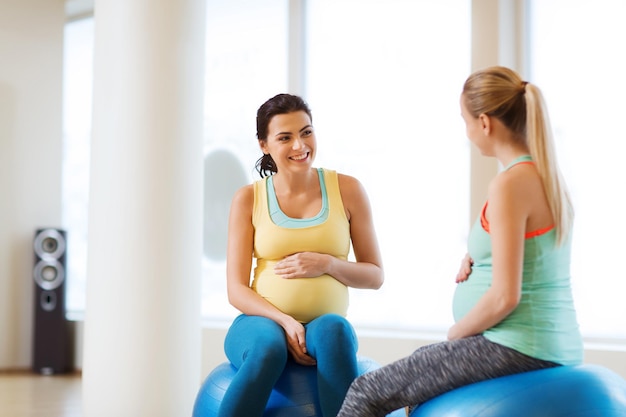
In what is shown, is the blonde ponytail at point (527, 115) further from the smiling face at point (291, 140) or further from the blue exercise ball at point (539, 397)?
the smiling face at point (291, 140)

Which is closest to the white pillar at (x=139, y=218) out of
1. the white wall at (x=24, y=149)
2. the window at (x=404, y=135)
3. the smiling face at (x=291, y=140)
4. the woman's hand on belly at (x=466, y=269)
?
the smiling face at (x=291, y=140)

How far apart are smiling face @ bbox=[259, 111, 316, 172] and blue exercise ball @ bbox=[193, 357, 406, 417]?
59cm

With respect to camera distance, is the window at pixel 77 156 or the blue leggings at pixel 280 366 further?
the window at pixel 77 156

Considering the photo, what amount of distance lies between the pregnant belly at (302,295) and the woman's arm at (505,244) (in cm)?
66

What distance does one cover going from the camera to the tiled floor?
13.1ft

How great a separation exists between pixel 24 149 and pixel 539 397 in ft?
15.7

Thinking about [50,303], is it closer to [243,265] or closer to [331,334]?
[243,265]

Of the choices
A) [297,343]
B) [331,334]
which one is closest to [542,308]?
[331,334]

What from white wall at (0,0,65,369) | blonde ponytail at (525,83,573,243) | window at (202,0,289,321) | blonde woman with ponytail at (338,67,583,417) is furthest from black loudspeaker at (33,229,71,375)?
blonde ponytail at (525,83,573,243)

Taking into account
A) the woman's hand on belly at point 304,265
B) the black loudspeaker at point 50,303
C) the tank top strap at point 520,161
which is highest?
the tank top strap at point 520,161

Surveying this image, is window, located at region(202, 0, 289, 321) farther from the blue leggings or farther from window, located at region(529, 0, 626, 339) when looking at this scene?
the blue leggings

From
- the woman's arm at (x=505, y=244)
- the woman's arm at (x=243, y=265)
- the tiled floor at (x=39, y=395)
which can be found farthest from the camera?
the tiled floor at (x=39, y=395)

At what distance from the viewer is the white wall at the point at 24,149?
571 cm

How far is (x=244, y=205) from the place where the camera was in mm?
2484
